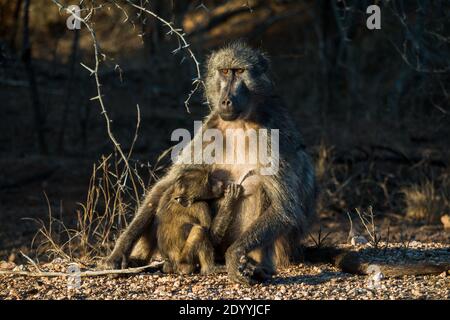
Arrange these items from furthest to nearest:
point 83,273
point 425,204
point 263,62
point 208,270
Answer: point 425,204 < point 263,62 < point 208,270 < point 83,273

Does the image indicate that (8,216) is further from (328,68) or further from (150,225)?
(328,68)

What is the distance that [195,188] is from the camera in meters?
4.85

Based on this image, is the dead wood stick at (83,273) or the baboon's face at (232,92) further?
the baboon's face at (232,92)

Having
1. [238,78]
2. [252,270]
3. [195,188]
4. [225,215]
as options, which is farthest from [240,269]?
[238,78]

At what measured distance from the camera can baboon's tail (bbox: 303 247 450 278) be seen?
457 cm

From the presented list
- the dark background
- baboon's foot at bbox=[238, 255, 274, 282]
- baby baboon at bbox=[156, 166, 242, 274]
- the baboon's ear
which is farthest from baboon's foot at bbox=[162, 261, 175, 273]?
the baboon's ear

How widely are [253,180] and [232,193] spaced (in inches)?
6.7

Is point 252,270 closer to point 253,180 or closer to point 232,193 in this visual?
point 232,193

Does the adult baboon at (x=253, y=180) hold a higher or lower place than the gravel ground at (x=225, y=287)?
higher

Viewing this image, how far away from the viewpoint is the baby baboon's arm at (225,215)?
484 cm

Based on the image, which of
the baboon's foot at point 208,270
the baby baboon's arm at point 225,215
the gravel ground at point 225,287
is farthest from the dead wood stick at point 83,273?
the baby baboon's arm at point 225,215

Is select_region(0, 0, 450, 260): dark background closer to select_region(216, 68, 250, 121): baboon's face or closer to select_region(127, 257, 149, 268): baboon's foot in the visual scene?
select_region(127, 257, 149, 268): baboon's foot

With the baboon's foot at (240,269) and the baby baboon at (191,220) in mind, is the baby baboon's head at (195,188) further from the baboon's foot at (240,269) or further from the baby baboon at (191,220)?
the baboon's foot at (240,269)

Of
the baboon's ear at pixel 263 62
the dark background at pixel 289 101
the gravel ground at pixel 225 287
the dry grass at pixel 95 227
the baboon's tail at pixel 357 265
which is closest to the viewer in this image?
the gravel ground at pixel 225 287
